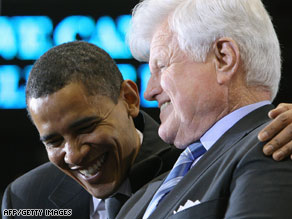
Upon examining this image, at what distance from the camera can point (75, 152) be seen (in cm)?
198

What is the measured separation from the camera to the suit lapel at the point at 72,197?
7.45 ft

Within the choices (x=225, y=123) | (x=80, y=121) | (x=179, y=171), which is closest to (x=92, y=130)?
(x=80, y=121)

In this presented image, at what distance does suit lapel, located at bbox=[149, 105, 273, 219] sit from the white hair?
127 mm

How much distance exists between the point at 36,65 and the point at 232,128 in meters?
0.83

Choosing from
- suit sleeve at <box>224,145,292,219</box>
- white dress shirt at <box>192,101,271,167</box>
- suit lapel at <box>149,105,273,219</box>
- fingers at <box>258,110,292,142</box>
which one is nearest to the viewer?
suit sleeve at <box>224,145,292,219</box>

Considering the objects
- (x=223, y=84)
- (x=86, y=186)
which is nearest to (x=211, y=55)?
(x=223, y=84)

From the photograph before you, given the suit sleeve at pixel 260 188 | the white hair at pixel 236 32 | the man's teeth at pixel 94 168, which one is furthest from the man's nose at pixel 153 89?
the suit sleeve at pixel 260 188

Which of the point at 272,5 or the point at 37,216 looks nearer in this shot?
the point at 37,216

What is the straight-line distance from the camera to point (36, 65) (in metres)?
2.05

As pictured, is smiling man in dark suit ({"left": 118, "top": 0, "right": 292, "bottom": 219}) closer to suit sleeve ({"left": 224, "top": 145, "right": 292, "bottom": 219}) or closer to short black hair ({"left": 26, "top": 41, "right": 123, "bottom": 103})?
suit sleeve ({"left": 224, "top": 145, "right": 292, "bottom": 219})

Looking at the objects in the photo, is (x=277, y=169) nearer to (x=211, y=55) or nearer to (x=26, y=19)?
(x=211, y=55)

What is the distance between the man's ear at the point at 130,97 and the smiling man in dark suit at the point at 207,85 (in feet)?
1.22

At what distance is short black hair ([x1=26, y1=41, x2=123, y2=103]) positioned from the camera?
196cm

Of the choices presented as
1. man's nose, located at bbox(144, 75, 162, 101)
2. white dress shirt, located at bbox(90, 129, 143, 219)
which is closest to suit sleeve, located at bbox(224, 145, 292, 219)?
man's nose, located at bbox(144, 75, 162, 101)
